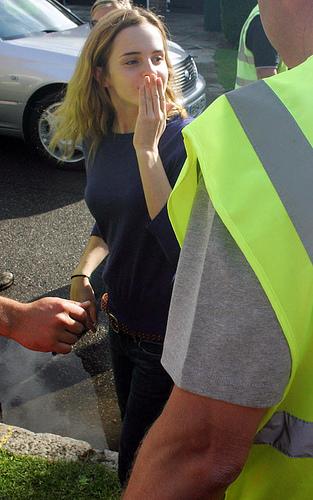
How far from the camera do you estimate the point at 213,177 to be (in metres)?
0.88

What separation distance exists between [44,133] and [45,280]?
261 centimetres

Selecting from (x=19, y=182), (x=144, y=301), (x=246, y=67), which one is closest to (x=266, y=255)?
(x=144, y=301)

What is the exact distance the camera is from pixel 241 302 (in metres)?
0.85

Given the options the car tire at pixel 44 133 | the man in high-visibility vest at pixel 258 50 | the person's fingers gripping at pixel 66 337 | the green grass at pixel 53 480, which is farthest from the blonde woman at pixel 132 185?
the car tire at pixel 44 133

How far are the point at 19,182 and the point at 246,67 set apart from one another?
2735 millimetres

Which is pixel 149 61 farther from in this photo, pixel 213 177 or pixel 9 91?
pixel 9 91

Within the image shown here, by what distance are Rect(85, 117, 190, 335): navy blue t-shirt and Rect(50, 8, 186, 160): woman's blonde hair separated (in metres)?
0.22

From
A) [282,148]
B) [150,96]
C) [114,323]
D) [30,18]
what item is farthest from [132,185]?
[30,18]

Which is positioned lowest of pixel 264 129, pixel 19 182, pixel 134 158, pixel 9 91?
pixel 19 182

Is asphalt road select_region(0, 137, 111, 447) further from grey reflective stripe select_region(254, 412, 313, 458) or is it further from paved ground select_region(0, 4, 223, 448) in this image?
grey reflective stripe select_region(254, 412, 313, 458)

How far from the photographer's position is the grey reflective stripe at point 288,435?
96 cm

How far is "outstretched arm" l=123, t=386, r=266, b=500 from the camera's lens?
0.90m

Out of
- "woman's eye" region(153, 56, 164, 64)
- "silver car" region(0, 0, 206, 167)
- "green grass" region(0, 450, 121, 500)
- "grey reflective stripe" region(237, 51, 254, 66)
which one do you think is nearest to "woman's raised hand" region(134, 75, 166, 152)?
"woman's eye" region(153, 56, 164, 64)

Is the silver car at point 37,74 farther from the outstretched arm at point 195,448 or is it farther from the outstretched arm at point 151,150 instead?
the outstretched arm at point 195,448
